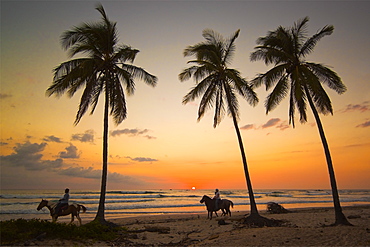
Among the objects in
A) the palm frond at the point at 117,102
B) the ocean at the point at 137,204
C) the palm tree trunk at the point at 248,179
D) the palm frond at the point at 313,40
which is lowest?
the ocean at the point at 137,204

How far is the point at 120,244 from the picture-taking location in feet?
32.5

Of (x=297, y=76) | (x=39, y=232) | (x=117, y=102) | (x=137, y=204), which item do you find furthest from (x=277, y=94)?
(x=137, y=204)

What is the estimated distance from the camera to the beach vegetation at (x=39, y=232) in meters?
7.81

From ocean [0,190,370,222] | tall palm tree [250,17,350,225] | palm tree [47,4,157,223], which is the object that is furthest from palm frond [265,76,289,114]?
ocean [0,190,370,222]

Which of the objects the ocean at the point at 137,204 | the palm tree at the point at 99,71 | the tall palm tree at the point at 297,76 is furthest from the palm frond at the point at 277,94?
the ocean at the point at 137,204

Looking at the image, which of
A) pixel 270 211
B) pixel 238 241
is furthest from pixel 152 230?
pixel 270 211

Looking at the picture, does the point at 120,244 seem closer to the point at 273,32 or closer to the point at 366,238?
the point at 366,238

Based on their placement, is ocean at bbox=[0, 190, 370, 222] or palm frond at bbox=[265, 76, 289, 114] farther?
ocean at bbox=[0, 190, 370, 222]

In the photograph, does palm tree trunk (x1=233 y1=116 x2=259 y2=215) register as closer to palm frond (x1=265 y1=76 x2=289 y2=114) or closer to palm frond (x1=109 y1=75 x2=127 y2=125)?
palm frond (x1=265 y1=76 x2=289 y2=114)

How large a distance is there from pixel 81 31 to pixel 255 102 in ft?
36.9

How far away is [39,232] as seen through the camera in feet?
27.7

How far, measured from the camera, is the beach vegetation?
7812 mm

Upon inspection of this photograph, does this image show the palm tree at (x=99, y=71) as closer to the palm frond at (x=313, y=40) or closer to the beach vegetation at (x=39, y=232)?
the beach vegetation at (x=39, y=232)

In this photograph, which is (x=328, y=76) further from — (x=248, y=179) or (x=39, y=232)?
(x=39, y=232)
